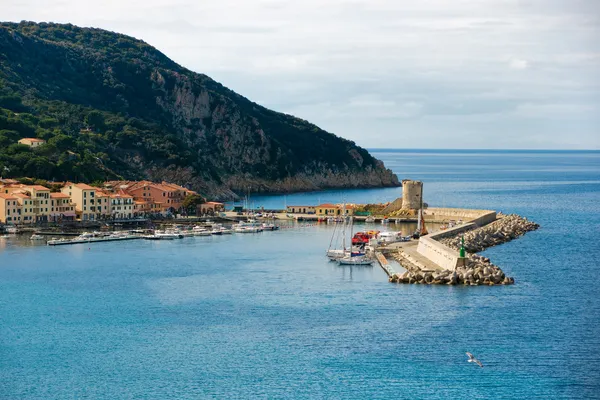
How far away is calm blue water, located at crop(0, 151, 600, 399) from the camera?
2988 cm

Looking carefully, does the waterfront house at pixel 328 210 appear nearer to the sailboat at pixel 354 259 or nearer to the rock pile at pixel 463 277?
the sailboat at pixel 354 259

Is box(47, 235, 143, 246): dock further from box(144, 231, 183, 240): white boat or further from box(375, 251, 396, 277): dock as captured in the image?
box(375, 251, 396, 277): dock

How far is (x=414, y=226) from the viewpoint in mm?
77875

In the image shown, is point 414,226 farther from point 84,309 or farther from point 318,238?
point 84,309

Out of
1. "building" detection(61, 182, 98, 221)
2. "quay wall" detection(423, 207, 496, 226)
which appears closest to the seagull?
"quay wall" detection(423, 207, 496, 226)

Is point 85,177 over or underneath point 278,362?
over

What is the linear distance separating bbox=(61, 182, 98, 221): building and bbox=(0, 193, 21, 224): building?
534 centimetres

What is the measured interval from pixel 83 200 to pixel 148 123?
156 ft

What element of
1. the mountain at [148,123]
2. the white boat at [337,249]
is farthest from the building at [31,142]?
the white boat at [337,249]

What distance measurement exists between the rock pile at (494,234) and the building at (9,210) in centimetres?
3144

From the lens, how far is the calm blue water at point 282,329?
29875 millimetres

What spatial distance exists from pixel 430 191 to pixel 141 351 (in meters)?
96.7

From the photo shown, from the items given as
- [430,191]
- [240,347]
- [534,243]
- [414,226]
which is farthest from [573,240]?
[430,191]

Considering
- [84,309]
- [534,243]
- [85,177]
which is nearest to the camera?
[84,309]
